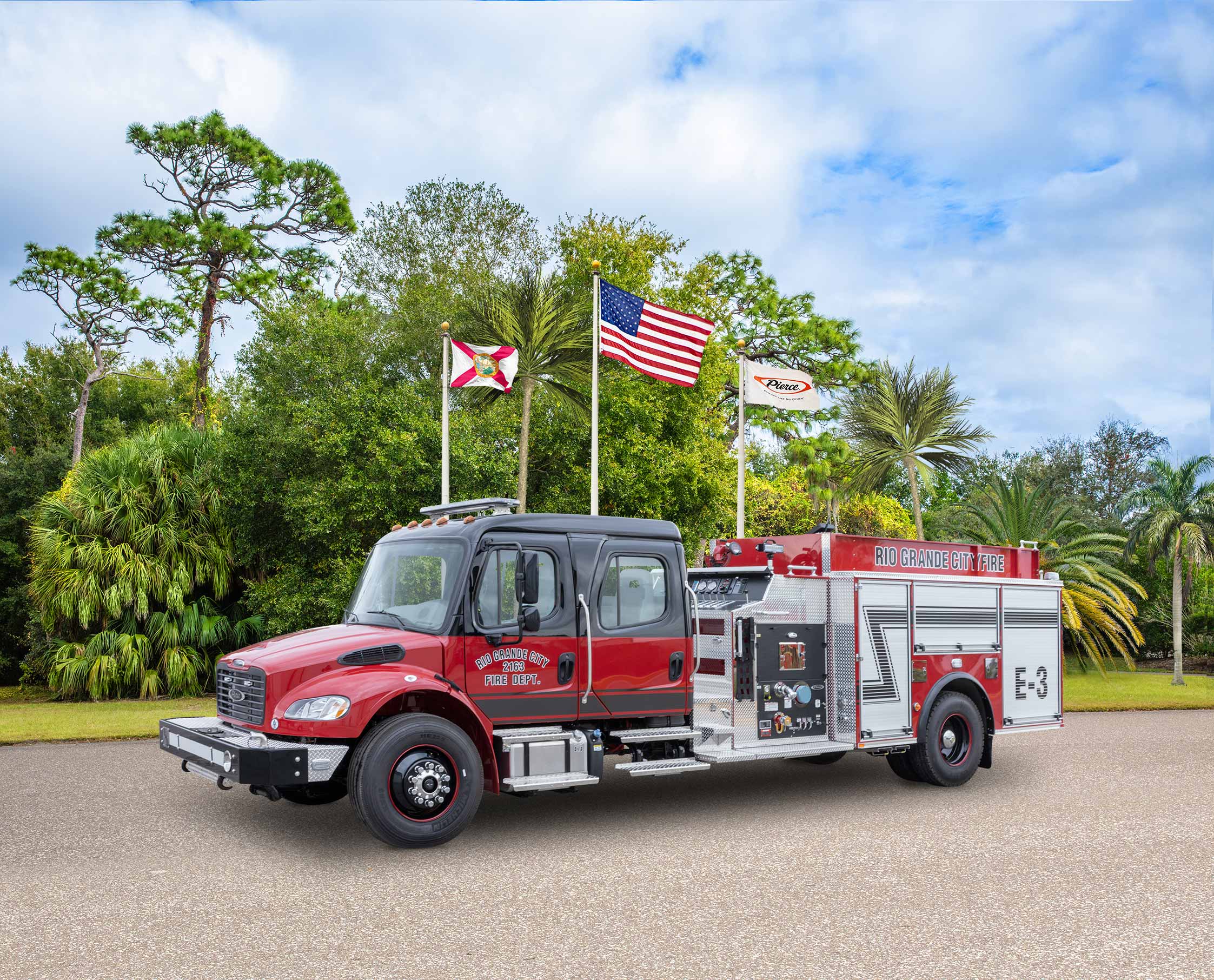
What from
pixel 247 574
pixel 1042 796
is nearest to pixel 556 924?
pixel 1042 796

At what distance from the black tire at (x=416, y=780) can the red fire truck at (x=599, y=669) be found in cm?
2

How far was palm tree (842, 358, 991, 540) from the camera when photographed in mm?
21906

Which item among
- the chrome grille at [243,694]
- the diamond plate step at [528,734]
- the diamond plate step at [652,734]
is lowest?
the diamond plate step at [652,734]

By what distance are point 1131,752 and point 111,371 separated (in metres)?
37.9

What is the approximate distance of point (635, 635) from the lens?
8570mm

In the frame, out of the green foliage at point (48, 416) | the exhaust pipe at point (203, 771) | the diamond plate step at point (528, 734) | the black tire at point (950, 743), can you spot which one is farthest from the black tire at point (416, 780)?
the green foliage at point (48, 416)

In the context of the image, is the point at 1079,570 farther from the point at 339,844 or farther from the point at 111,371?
the point at 111,371

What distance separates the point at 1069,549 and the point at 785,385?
12.3 meters

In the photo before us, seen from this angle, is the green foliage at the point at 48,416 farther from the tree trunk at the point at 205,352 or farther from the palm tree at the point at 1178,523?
the palm tree at the point at 1178,523

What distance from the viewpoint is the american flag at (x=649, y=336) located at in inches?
634

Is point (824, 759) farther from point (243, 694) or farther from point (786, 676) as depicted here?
point (243, 694)

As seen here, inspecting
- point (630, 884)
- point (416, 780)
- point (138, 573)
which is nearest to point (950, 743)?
point (630, 884)

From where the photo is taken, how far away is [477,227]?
2930 centimetres

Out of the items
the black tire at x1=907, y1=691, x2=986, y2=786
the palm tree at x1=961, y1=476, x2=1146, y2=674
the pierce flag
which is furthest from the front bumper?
the palm tree at x1=961, y1=476, x2=1146, y2=674
